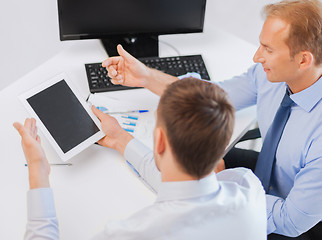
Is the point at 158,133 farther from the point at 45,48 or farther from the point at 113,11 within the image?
the point at 45,48

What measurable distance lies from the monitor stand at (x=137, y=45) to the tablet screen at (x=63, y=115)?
0.43m

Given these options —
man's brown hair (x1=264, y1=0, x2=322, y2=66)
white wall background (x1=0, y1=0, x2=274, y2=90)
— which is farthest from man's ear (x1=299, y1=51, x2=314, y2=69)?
white wall background (x1=0, y1=0, x2=274, y2=90)

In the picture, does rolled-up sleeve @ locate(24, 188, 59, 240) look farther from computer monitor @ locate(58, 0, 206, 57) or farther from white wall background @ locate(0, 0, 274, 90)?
white wall background @ locate(0, 0, 274, 90)

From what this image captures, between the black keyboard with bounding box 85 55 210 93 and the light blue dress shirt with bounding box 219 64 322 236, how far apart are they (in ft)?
0.93

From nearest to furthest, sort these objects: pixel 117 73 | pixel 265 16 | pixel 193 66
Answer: pixel 265 16 < pixel 117 73 < pixel 193 66

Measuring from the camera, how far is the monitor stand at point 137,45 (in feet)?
5.69

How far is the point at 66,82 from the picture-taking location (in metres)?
1.35

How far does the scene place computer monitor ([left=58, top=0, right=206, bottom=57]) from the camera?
159 centimetres

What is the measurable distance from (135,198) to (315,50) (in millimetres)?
696

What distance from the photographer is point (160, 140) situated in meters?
0.93

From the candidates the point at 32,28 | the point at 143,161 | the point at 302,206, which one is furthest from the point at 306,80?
the point at 32,28

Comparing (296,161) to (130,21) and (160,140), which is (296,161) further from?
(130,21)

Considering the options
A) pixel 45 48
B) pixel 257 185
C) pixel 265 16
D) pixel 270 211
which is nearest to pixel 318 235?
pixel 270 211

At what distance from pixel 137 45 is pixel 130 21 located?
0.13m
